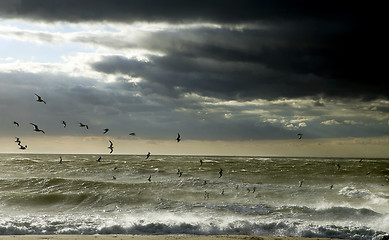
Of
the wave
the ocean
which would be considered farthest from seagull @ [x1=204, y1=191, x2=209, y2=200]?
the wave

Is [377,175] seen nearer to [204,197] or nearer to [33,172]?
[204,197]

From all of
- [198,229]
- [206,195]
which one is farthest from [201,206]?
[198,229]

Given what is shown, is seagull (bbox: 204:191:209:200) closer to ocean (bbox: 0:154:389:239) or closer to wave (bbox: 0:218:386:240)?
ocean (bbox: 0:154:389:239)

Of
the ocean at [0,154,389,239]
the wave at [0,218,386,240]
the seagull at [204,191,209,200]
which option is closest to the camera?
the wave at [0,218,386,240]

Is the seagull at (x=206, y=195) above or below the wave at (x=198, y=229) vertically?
above

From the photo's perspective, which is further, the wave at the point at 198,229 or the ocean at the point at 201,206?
the ocean at the point at 201,206

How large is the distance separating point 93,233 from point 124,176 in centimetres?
2323

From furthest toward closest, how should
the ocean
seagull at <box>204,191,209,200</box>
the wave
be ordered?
seagull at <box>204,191,209,200</box>, the ocean, the wave

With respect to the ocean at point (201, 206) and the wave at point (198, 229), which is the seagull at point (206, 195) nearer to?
the ocean at point (201, 206)

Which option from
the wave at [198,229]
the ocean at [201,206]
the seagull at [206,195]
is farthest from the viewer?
the seagull at [206,195]

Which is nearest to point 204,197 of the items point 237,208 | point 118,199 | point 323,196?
point 237,208

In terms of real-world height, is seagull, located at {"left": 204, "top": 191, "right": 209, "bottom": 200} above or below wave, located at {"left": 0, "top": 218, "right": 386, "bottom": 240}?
above

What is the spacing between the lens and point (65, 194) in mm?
28250

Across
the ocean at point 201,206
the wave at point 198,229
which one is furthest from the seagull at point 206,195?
the wave at point 198,229
